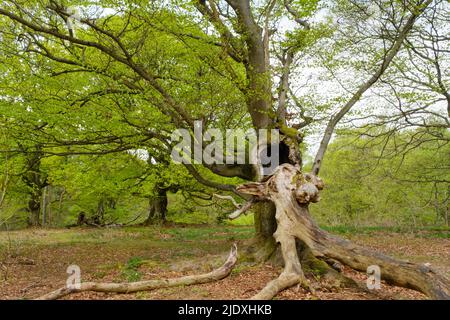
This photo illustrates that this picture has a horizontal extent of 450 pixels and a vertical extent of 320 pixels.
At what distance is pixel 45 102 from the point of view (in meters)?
11.0

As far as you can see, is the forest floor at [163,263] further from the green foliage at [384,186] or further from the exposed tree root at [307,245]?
the green foliage at [384,186]

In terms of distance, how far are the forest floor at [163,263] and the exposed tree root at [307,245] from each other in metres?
0.33

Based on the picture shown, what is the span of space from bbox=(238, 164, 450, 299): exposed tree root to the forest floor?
0.33 meters

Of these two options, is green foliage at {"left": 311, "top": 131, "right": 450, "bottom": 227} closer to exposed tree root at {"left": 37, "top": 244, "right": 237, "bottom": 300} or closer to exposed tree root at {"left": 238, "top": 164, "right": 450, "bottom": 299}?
exposed tree root at {"left": 238, "top": 164, "right": 450, "bottom": 299}

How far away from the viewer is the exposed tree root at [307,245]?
5.40 metres

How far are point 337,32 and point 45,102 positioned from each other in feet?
31.2

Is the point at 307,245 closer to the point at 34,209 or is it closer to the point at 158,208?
the point at 158,208

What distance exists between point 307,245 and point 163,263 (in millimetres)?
4187

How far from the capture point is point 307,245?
22.9 feet

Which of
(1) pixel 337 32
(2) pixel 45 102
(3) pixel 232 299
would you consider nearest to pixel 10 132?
(2) pixel 45 102

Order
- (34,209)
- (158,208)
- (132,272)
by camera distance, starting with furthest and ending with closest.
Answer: (34,209) < (158,208) < (132,272)

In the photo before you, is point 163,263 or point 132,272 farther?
point 163,263

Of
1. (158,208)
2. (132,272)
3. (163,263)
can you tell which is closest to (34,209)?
(158,208)

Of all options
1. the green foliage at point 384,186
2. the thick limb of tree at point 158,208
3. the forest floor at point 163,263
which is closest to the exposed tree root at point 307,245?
the forest floor at point 163,263
